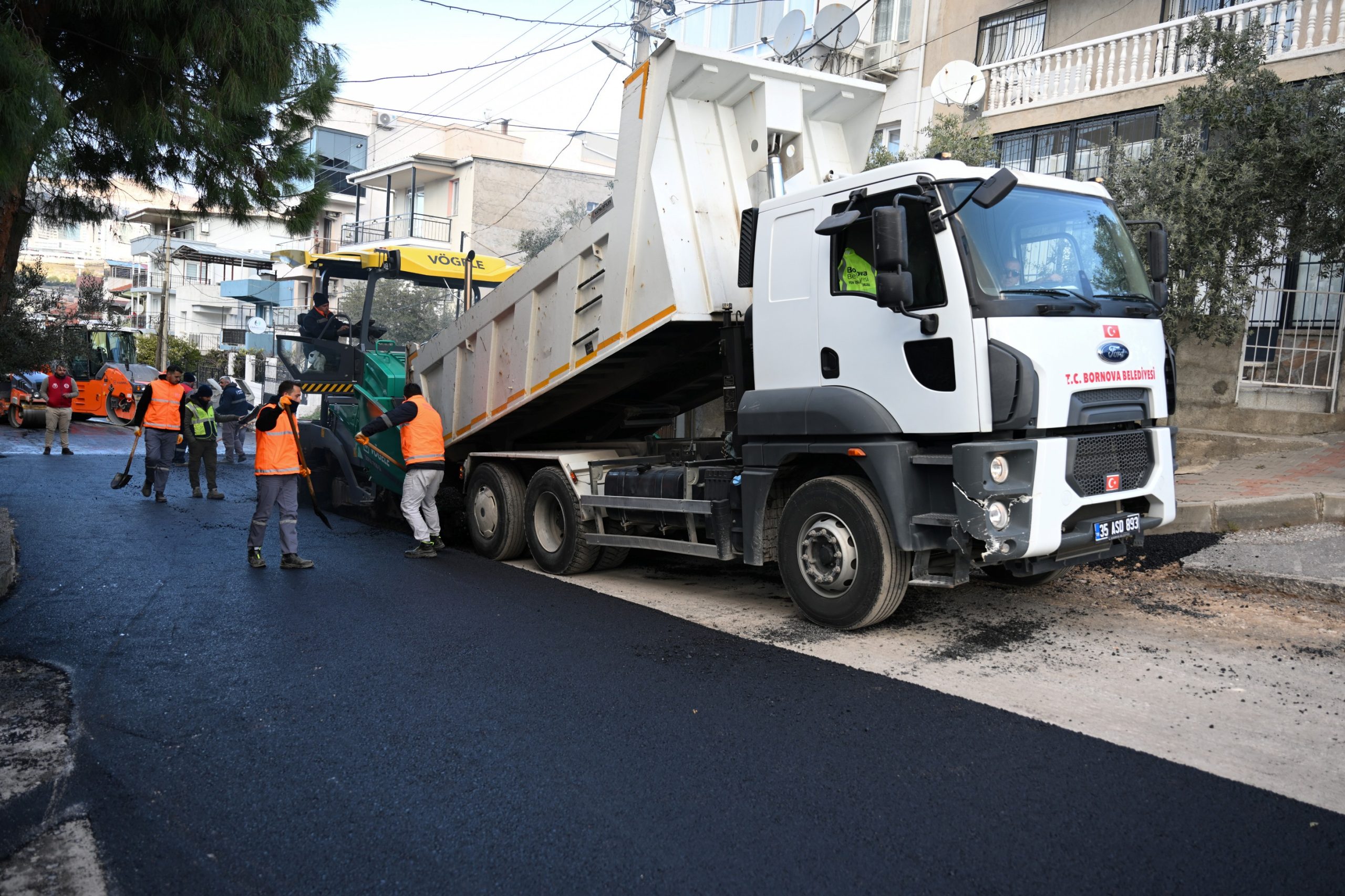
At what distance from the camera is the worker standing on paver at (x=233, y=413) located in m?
16.4

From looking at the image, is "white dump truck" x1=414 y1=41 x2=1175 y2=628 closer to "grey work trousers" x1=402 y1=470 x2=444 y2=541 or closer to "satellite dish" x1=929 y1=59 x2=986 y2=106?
"grey work trousers" x1=402 y1=470 x2=444 y2=541

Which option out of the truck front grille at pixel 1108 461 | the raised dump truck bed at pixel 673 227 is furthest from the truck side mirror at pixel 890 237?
the raised dump truck bed at pixel 673 227

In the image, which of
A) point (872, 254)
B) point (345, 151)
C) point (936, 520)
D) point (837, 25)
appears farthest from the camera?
point (345, 151)

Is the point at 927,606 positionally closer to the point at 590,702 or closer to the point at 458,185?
the point at 590,702

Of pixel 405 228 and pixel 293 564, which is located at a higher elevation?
pixel 405 228

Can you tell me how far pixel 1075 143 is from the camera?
1467cm

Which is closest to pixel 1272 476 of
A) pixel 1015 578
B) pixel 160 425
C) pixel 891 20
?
pixel 1015 578

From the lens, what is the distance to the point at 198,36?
5.30 metres

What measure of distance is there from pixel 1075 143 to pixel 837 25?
4000 mm

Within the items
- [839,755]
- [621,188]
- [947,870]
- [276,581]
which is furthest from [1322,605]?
[276,581]

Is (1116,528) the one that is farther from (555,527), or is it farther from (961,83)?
(961,83)

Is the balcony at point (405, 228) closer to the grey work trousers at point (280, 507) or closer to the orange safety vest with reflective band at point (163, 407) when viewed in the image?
the orange safety vest with reflective band at point (163, 407)

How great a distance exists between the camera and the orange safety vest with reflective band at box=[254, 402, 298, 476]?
825 cm

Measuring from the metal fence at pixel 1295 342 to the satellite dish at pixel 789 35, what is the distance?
611 cm
